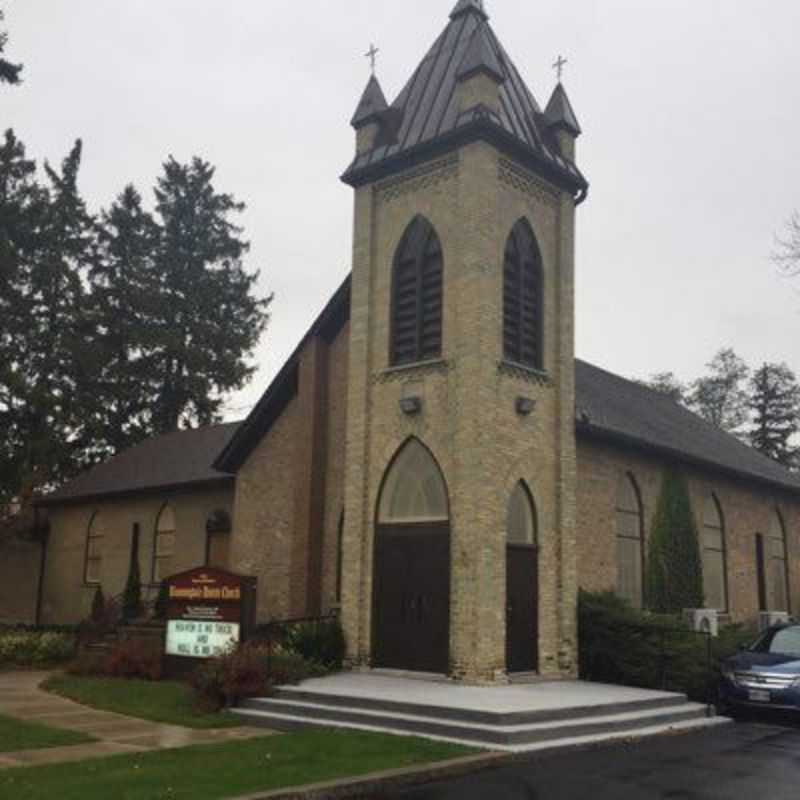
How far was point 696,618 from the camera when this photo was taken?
824 inches

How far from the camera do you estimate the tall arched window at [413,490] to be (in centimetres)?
1720

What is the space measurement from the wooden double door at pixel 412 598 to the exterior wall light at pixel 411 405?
199 cm

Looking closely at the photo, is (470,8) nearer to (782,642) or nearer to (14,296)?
(782,642)

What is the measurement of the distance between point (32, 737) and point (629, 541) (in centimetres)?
1373

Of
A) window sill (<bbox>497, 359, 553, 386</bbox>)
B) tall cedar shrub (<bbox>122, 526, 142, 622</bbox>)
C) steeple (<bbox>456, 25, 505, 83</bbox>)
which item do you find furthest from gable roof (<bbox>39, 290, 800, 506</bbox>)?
steeple (<bbox>456, 25, 505, 83</bbox>)

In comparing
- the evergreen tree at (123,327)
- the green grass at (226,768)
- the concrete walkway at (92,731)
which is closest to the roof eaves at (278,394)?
the concrete walkway at (92,731)

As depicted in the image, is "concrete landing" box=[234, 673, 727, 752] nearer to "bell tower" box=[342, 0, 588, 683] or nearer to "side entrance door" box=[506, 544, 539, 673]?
"side entrance door" box=[506, 544, 539, 673]

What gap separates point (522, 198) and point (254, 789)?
12.3m

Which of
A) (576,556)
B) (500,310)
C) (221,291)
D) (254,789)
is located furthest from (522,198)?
(221,291)

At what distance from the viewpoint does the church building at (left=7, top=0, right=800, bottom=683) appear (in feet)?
54.9

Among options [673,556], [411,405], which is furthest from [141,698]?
[673,556]

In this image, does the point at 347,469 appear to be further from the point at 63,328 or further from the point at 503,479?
the point at 63,328

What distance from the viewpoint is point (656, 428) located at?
24844 millimetres

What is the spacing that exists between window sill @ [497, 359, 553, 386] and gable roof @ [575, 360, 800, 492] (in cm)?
146
